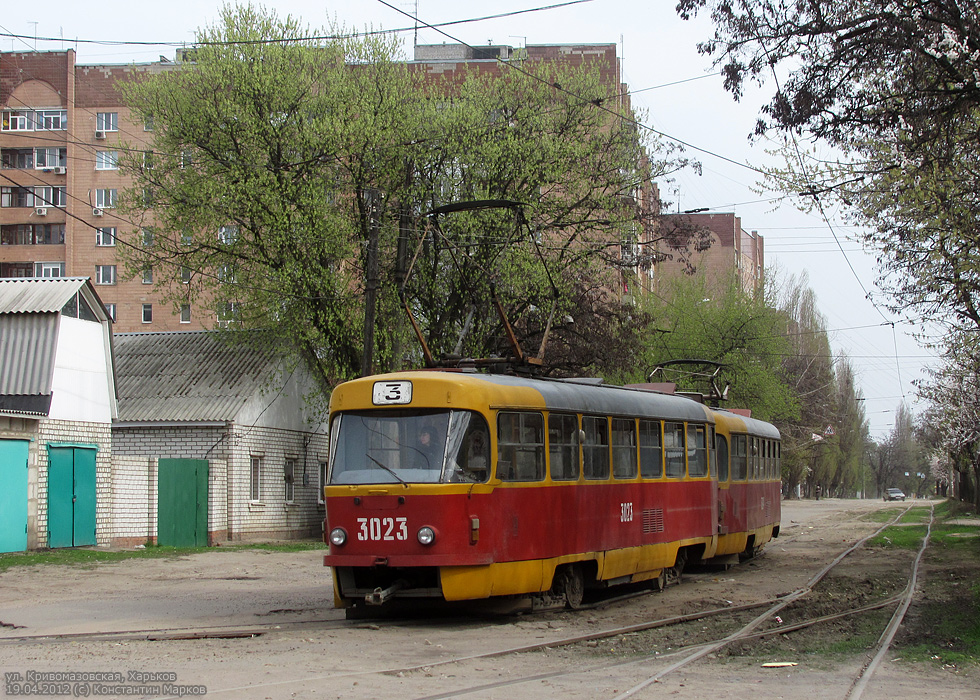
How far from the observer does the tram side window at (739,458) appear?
20.3 meters

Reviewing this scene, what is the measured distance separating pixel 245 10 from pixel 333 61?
2506mm

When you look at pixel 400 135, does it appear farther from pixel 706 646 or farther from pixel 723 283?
pixel 723 283

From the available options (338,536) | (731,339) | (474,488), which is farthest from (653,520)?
(731,339)

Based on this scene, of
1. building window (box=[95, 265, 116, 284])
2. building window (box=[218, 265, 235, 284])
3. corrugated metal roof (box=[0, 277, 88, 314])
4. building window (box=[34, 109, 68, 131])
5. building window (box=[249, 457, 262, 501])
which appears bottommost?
building window (box=[249, 457, 262, 501])

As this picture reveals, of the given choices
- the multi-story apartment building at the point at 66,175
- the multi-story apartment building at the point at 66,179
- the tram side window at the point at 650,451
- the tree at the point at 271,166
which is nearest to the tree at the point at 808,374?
the multi-story apartment building at the point at 66,175

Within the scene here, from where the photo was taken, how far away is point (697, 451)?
17844 millimetres

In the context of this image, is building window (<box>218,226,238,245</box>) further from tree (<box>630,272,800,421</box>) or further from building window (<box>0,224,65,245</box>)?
building window (<box>0,224,65,245</box>)

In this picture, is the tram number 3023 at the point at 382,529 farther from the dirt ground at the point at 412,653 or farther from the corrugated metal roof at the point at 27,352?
the corrugated metal roof at the point at 27,352

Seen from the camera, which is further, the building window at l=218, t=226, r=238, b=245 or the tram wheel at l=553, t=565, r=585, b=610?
the building window at l=218, t=226, r=238, b=245

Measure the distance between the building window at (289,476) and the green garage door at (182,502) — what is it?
399 centimetres

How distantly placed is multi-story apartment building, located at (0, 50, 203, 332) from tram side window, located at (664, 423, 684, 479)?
42699 mm

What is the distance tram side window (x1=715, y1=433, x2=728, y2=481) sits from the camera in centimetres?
1919

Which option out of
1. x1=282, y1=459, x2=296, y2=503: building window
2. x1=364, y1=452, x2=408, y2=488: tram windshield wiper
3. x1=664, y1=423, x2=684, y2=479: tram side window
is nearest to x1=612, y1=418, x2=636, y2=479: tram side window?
x1=664, y1=423, x2=684, y2=479: tram side window

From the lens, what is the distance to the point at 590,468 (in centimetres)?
1377
